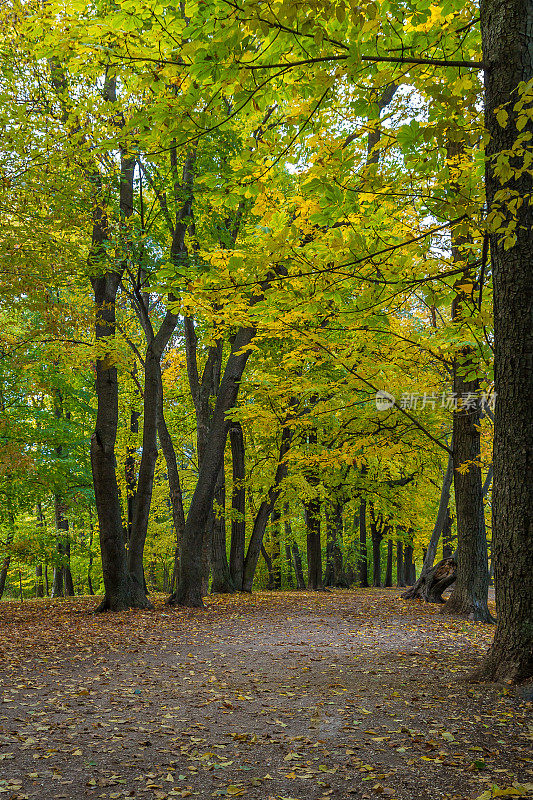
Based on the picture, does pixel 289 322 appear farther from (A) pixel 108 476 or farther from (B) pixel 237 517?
(B) pixel 237 517

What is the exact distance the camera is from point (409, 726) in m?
3.95

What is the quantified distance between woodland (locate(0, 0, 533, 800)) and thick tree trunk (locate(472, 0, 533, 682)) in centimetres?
2

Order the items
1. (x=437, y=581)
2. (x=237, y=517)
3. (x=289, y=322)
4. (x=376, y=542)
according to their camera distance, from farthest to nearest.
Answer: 1. (x=376, y=542)
2. (x=237, y=517)
3. (x=437, y=581)
4. (x=289, y=322)

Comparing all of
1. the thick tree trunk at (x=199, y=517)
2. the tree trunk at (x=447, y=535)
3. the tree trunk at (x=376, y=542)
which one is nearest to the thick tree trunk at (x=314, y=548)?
the tree trunk at (x=447, y=535)

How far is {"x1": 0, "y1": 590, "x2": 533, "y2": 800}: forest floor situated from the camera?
322cm

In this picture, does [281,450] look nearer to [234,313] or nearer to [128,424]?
[128,424]

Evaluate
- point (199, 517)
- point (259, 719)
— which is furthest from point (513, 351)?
point (199, 517)

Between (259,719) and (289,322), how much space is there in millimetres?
3888

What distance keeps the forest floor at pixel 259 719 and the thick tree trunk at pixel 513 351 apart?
700mm

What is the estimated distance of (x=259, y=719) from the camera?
447 centimetres

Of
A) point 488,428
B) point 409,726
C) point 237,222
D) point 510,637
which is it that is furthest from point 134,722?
point 237,222

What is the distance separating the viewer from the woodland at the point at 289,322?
365 cm

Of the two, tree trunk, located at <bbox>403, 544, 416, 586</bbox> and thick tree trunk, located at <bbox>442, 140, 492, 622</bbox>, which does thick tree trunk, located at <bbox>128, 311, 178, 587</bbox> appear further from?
tree trunk, located at <bbox>403, 544, 416, 586</bbox>

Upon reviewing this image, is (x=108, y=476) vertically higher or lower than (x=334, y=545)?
higher
